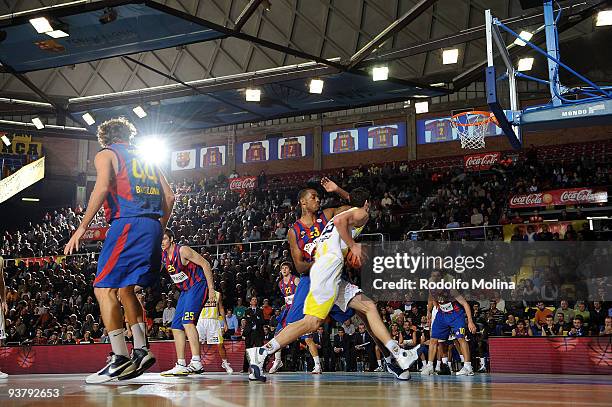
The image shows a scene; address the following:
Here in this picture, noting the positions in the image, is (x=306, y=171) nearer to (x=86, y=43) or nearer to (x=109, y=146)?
(x=86, y=43)

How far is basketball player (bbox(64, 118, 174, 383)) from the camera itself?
5484mm

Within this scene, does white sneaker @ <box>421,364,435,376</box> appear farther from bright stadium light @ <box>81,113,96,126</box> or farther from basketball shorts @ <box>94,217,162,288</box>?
bright stadium light @ <box>81,113,96,126</box>

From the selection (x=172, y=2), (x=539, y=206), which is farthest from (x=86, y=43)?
(x=172, y=2)

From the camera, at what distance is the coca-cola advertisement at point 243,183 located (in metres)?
30.9

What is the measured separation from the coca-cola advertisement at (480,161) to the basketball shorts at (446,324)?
51.2 ft

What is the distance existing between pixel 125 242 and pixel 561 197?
16898mm

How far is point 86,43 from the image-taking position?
16.2 metres

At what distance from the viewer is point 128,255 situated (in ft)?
18.1

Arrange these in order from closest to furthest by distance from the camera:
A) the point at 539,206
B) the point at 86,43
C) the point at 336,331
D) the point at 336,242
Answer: the point at 336,242 < the point at 336,331 < the point at 86,43 < the point at 539,206

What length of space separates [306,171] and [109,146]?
26.6 metres

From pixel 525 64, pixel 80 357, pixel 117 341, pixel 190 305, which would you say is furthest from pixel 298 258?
pixel 525 64

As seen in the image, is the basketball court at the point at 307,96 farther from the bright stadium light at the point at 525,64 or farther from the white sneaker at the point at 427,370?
the white sneaker at the point at 427,370

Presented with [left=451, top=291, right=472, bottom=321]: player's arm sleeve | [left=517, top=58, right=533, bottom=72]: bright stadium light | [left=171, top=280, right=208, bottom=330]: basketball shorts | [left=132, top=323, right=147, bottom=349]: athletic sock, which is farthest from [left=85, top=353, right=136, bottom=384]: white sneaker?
[left=517, top=58, right=533, bottom=72]: bright stadium light

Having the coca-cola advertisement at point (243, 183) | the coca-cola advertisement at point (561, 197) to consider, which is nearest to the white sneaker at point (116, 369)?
the coca-cola advertisement at point (561, 197)
